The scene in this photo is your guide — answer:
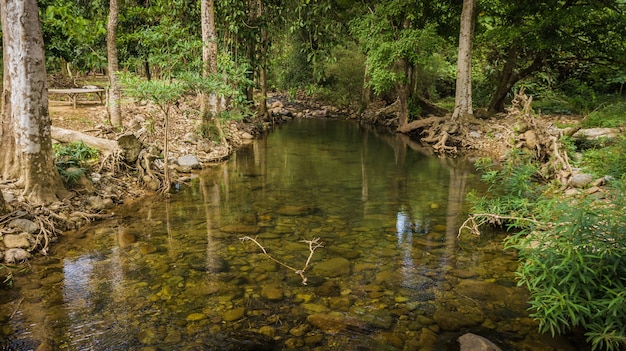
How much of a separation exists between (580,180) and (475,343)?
4.52m

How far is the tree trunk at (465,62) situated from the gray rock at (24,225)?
1385cm

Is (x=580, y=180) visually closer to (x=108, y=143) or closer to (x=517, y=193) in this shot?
(x=517, y=193)

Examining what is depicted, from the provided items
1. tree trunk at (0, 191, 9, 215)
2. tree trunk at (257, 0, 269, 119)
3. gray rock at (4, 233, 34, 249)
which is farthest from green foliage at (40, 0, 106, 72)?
tree trunk at (257, 0, 269, 119)

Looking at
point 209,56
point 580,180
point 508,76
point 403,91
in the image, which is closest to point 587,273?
point 580,180

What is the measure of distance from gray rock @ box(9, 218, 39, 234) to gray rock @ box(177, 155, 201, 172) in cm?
484

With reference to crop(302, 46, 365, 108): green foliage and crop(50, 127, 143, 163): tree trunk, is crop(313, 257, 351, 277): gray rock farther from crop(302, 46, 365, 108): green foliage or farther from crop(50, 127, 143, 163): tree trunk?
crop(302, 46, 365, 108): green foliage

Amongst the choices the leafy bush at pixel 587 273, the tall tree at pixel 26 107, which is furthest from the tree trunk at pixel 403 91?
the leafy bush at pixel 587 273

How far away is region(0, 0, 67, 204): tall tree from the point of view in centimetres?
622

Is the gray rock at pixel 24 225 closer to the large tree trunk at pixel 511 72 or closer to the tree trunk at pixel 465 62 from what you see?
the tree trunk at pixel 465 62

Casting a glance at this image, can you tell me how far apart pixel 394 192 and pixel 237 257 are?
4503 mm

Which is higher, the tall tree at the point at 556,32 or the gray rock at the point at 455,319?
the tall tree at the point at 556,32

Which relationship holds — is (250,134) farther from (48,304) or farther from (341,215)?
(48,304)

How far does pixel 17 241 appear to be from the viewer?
572cm

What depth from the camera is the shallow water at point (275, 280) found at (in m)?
4.11
